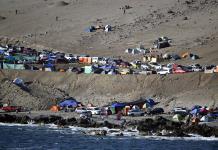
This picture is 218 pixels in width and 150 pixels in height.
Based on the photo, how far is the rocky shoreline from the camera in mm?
56562

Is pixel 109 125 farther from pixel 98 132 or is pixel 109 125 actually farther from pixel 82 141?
pixel 82 141

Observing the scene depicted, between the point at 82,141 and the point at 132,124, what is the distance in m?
6.63

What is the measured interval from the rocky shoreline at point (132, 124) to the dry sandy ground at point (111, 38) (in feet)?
18.3

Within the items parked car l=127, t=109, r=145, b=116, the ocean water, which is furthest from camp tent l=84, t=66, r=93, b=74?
the ocean water

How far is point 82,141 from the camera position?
178ft

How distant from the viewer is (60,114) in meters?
65.8

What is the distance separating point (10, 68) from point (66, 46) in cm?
1855

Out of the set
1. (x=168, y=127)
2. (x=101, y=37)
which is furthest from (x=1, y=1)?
(x=168, y=127)

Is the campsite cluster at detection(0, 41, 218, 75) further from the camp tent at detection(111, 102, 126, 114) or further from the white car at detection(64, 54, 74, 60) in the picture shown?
the camp tent at detection(111, 102, 126, 114)

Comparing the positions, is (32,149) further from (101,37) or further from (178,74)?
(101,37)

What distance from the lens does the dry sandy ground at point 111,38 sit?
2739 inches

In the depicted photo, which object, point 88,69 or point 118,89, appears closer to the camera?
point 118,89

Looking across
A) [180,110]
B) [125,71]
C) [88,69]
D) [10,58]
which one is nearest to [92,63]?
[88,69]

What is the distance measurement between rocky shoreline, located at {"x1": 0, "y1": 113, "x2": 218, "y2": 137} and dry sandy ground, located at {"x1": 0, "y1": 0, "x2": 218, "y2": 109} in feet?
18.3
